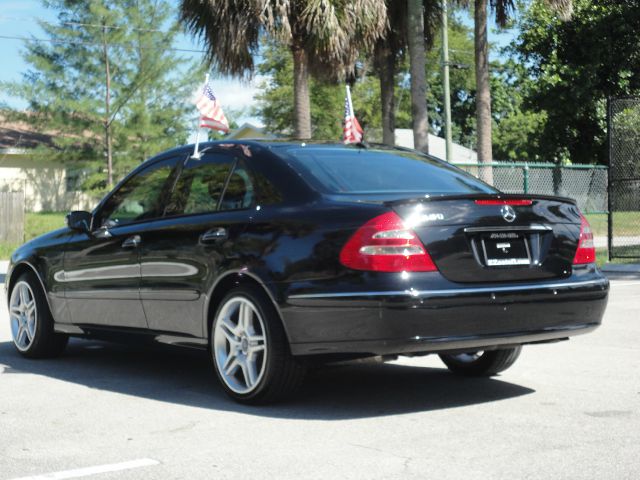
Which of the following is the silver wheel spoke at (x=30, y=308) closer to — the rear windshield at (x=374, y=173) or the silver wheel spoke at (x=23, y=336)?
the silver wheel spoke at (x=23, y=336)

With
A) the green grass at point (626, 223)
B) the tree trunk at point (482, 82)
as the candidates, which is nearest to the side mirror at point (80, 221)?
the green grass at point (626, 223)

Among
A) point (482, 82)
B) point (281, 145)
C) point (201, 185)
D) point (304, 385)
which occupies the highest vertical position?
point (482, 82)

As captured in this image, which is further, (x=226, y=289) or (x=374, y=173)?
(x=374, y=173)

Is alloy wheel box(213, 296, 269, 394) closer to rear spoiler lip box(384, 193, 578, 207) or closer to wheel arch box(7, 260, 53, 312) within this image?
rear spoiler lip box(384, 193, 578, 207)

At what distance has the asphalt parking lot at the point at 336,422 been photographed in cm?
473

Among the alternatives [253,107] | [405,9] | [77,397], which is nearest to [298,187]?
[77,397]

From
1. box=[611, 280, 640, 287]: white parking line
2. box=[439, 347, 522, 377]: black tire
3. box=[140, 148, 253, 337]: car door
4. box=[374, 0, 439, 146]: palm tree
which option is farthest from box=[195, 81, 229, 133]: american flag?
box=[374, 0, 439, 146]: palm tree

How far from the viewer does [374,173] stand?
21.4 ft

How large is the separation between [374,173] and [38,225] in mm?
34466

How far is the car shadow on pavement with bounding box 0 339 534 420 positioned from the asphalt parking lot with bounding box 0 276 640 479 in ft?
0.04

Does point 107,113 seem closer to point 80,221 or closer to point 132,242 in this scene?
point 80,221

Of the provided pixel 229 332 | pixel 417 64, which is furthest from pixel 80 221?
pixel 417 64

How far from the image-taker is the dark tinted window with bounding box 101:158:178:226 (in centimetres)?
726

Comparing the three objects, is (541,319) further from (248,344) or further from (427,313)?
(248,344)
